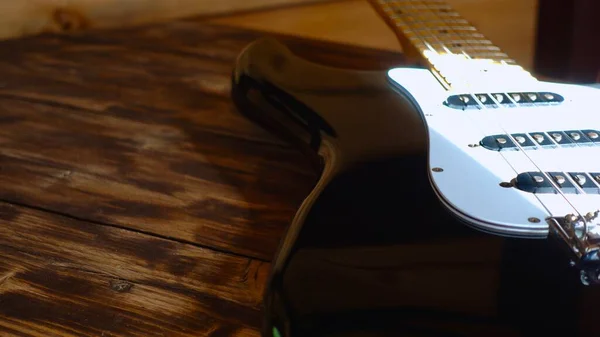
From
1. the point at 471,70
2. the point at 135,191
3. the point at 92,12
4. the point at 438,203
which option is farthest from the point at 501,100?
the point at 92,12

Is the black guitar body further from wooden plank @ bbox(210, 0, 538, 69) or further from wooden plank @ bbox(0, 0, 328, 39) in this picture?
wooden plank @ bbox(210, 0, 538, 69)

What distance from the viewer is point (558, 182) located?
1.37ft

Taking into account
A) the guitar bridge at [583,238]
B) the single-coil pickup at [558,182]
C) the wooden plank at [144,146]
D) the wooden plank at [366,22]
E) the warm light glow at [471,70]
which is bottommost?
the wooden plank at [366,22]

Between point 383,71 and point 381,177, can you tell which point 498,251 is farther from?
point 383,71

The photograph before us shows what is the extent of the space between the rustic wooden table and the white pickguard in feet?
0.40

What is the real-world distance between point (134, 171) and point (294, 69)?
0.56 ft

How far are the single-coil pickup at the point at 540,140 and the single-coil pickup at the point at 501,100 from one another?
6 cm

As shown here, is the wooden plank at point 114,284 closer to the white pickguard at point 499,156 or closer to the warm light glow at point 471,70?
the white pickguard at point 499,156

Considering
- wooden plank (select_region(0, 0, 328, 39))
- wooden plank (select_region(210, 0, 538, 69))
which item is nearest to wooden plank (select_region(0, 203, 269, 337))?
wooden plank (select_region(0, 0, 328, 39))

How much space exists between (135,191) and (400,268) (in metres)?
0.28

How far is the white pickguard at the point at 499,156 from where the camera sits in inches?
15.4

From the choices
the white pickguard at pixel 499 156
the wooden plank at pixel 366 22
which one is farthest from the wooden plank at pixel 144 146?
the wooden plank at pixel 366 22

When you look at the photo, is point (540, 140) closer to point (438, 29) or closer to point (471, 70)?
point (471, 70)

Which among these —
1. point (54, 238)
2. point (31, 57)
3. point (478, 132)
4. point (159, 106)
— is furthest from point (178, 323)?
point (31, 57)
